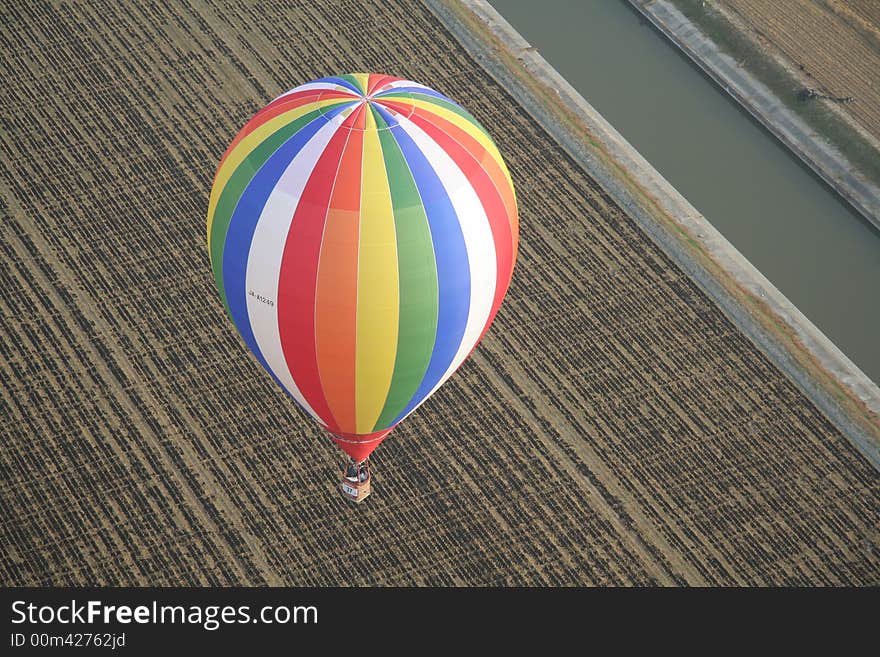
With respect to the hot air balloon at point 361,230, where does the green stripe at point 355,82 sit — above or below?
above

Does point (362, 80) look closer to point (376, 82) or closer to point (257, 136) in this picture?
point (376, 82)

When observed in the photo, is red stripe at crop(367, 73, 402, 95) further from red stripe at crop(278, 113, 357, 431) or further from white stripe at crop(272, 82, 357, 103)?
red stripe at crop(278, 113, 357, 431)

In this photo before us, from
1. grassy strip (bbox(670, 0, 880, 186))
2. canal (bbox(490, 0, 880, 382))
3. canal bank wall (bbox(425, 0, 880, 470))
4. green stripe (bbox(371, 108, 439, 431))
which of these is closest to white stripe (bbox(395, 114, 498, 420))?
green stripe (bbox(371, 108, 439, 431))

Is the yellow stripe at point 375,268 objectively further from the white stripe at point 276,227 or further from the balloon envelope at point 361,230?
the white stripe at point 276,227

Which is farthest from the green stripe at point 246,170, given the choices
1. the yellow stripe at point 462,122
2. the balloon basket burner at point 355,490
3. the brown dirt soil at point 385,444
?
the brown dirt soil at point 385,444

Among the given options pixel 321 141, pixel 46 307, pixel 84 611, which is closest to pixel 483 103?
pixel 46 307

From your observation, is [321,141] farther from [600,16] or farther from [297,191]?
[600,16]
